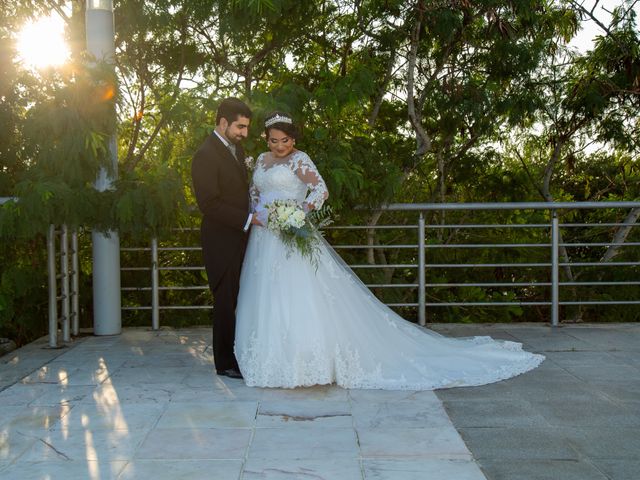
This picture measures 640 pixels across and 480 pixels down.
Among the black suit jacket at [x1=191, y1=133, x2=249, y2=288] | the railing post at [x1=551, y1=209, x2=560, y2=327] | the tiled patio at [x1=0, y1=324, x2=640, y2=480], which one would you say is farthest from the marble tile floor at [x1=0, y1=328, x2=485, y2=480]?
the railing post at [x1=551, y1=209, x2=560, y2=327]

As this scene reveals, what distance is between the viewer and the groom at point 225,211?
4449 mm

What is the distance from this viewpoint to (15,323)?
19.6ft

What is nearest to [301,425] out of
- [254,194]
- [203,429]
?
[203,429]

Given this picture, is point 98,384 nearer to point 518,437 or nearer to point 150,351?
point 150,351

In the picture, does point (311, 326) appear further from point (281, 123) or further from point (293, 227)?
point (281, 123)

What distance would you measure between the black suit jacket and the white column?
4.03 ft

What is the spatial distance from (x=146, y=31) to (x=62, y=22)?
68 cm

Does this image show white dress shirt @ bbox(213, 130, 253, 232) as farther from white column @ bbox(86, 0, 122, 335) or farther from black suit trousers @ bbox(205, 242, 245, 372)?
white column @ bbox(86, 0, 122, 335)

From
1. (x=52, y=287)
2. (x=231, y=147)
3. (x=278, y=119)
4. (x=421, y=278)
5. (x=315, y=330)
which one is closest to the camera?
(x=315, y=330)

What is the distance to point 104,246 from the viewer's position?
586 cm

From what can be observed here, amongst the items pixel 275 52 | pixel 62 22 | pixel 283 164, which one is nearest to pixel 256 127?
pixel 283 164

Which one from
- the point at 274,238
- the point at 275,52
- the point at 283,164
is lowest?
the point at 274,238

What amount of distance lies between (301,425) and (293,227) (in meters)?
1.28

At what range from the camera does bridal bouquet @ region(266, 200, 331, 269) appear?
4.32 m
